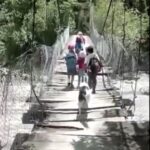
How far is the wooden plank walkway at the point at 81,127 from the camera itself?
621cm

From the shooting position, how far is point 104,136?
679 centimetres

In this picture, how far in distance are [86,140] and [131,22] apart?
→ 10263 mm

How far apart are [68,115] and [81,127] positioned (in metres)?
0.92

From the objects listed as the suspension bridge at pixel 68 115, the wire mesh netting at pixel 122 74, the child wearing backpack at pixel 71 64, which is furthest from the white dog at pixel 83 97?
the child wearing backpack at pixel 71 64

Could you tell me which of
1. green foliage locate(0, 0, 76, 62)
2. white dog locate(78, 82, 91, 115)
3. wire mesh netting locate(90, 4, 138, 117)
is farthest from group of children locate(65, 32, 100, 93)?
green foliage locate(0, 0, 76, 62)

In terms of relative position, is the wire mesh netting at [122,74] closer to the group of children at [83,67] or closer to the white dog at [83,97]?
the group of children at [83,67]

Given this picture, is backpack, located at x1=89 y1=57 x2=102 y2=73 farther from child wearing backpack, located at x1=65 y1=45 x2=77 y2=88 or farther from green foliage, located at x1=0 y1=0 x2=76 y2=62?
green foliage, located at x1=0 y1=0 x2=76 y2=62

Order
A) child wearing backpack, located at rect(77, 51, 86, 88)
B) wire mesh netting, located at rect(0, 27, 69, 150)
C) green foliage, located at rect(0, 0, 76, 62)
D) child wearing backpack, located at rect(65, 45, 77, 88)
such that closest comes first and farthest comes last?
wire mesh netting, located at rect(0, 27, 69, 150) → child wearing backpack, located at rect(77, 51, 86, 88) → child wearing backpack, located at rect(65, 45, 77, 88) → green foliage, located at rect(0, 0, 76, 62)

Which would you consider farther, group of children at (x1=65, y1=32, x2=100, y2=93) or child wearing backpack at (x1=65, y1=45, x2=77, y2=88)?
child wearing backpack at (x1=65, y1=45, x2=77, y2=88)

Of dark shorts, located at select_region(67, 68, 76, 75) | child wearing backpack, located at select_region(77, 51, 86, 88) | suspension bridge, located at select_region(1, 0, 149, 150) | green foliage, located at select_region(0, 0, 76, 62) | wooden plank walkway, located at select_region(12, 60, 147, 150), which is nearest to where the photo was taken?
wooden plank walkway, located at select_region(12, 60, 147, 150)

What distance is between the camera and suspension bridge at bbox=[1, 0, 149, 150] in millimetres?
6402

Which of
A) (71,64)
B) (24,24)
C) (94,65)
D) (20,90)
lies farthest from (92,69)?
(24,24)

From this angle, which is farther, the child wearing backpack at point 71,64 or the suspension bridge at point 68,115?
the child wearing backpack at point 71,64

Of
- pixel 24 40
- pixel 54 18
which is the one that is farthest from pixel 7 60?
pixel 54 18
